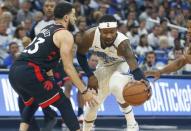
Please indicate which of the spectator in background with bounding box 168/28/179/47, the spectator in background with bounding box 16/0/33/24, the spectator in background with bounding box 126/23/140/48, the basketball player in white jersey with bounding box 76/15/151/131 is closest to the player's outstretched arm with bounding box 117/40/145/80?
the basketball player in white jersey with bounding box 76/15/151/131

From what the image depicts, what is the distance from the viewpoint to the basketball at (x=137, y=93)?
31.2 ft

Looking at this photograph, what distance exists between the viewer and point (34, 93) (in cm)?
864

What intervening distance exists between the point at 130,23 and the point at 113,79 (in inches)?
338

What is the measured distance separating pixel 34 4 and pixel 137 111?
5165 mm

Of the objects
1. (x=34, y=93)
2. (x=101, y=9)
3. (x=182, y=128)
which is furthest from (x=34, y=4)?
(x=34, y=93)

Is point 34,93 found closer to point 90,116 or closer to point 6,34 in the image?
point 90,116

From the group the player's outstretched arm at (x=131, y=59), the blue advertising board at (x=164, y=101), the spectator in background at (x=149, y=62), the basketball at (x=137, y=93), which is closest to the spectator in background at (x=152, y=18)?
the spectator in background at (x=149, y=62)

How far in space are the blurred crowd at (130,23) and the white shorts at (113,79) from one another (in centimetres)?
209

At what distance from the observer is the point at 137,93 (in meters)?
9.52

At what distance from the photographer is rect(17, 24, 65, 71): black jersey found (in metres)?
8.61

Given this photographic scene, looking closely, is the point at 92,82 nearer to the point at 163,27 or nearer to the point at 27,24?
the point at 27,24

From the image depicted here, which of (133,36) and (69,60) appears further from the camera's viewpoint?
(133,36)

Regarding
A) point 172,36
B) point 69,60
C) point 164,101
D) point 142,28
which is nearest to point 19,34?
point 164,101

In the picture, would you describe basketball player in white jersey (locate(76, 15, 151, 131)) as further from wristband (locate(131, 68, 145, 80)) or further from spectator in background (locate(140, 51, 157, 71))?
spectator in background (locate(140, 51, 157, 71))
